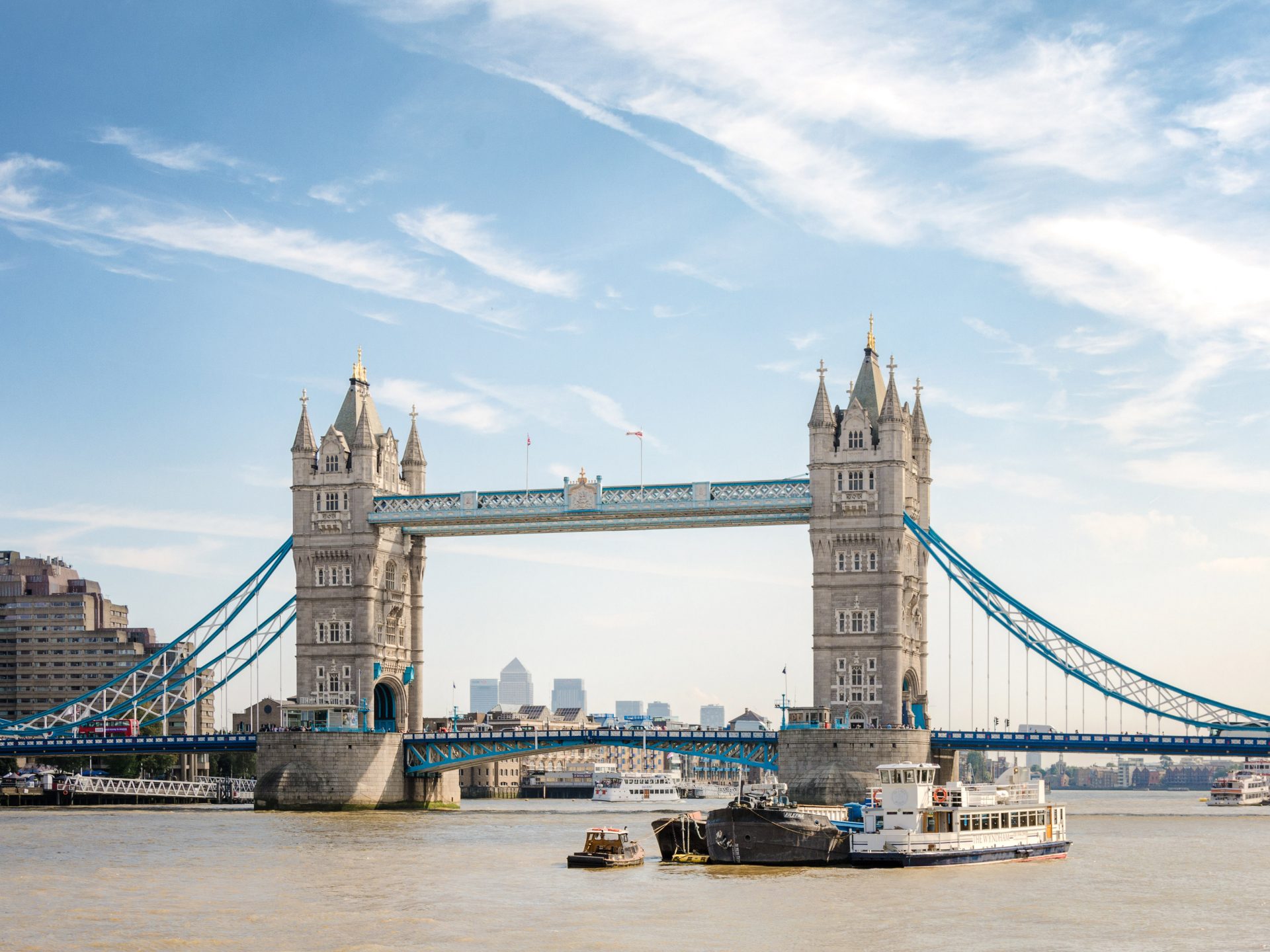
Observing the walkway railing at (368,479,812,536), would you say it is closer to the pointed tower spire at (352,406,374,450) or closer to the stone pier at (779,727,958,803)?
the pointed tower spire at (352,406,374,450)

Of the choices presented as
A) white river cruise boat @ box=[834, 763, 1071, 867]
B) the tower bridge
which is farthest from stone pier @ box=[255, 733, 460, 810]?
white river cruise boat @ box=[834, 763, 1071, 867]

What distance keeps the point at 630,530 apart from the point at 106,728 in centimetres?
5405

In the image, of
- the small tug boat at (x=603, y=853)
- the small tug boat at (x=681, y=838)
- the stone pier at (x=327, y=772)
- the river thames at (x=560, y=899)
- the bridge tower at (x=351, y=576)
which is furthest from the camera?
the bridge tower at (x=351, y=576)

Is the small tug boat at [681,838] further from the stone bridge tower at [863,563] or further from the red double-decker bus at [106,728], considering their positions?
the red double-decker bus at [106,728]

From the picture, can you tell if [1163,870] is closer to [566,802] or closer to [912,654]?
[912,654]

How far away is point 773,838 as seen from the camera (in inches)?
2756

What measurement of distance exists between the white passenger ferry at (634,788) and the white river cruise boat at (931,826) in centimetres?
10096

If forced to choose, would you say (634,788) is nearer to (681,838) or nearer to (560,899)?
(681,838)

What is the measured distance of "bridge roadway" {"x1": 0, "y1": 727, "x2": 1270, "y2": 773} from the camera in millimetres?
110125

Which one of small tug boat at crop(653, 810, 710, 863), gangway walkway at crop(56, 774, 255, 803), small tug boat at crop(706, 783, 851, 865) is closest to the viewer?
small tug boat at crop(706, 783, 851, 865)

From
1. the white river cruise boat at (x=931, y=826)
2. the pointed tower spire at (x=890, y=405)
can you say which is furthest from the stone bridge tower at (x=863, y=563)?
the white river cruise boat at (x=931, y=826)

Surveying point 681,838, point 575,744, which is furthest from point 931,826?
point 575,744

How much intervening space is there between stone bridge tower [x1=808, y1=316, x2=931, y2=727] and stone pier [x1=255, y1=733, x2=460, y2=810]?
94.1 ft

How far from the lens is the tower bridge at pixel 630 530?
371ft
